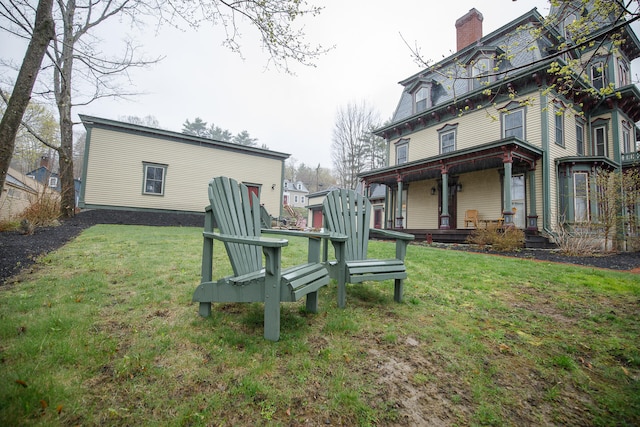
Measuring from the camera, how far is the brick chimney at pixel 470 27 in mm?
12680

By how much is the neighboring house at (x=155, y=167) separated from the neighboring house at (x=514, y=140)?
265 inches

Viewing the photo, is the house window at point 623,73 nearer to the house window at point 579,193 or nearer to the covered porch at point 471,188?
the house window at point 579,193

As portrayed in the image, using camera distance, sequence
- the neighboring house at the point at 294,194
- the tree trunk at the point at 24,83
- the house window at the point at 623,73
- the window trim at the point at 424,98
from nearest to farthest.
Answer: the tree trunk at the point at 24,83 → the house window at the point at 623,73 → the window trim at the point at 424,98 → the neighboring house at the point at 294,194

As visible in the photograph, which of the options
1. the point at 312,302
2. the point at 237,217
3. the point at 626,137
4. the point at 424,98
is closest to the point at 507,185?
the point at 424,98

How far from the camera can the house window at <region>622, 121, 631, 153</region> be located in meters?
10.8

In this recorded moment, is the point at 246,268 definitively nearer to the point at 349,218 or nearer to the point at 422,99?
the point at 349,218

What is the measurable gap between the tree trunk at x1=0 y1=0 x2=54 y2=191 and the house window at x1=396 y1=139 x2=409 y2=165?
13.2 meters

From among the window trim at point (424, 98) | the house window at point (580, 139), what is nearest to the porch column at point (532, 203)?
the house window at point (580, 139)

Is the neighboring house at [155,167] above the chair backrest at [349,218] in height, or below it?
above

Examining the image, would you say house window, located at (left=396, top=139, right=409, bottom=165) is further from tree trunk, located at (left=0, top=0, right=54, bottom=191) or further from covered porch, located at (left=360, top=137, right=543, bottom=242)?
tree trunk, located at (left=0, top=0, right=54, bottom=191)

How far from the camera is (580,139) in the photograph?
10734mm

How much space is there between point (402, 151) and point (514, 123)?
198 inches

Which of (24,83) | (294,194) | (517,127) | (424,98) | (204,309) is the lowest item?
(204,309)

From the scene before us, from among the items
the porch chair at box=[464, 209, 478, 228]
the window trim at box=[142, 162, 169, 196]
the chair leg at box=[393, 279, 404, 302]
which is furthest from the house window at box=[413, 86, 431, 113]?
the window trim at box=[142, 162, 169, 196]
